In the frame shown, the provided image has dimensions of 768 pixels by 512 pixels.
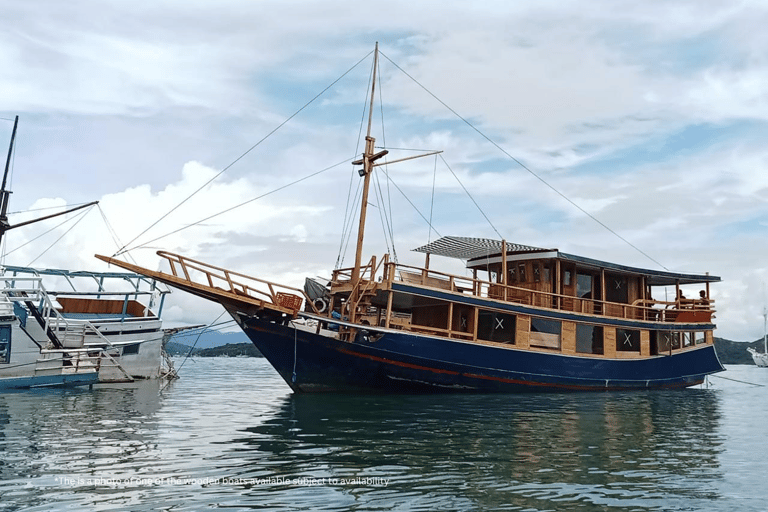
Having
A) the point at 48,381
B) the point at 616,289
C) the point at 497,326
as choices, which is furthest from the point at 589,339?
the point at 48,381

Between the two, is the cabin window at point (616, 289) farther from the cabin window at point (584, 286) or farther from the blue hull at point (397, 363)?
the blue hull at point (397, 363)

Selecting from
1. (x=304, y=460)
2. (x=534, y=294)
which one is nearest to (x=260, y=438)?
(x=304, y=460)

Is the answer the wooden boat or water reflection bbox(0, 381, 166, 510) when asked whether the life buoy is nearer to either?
the wooden boat

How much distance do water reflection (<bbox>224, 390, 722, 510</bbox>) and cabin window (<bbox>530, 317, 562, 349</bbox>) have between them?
13.3 ft

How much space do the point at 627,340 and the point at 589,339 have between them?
2.39 metres

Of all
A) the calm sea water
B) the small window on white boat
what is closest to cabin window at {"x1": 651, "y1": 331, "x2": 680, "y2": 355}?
the calm sea water

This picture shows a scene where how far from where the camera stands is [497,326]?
22203mm

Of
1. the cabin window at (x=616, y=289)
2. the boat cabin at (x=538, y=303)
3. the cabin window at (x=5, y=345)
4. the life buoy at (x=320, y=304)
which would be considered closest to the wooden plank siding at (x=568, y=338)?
the boat cabin at (x=538, y=303)

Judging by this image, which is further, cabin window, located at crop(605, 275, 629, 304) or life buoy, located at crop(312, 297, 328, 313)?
cabin window, located at crop(605, 275, 629, 304)

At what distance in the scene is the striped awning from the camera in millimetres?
24562

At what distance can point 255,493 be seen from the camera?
8234 millimetres

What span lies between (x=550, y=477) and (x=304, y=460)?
377 cm

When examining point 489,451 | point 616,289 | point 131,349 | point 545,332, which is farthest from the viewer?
point 131,349

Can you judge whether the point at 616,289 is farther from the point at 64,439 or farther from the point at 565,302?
the point at 64,439
